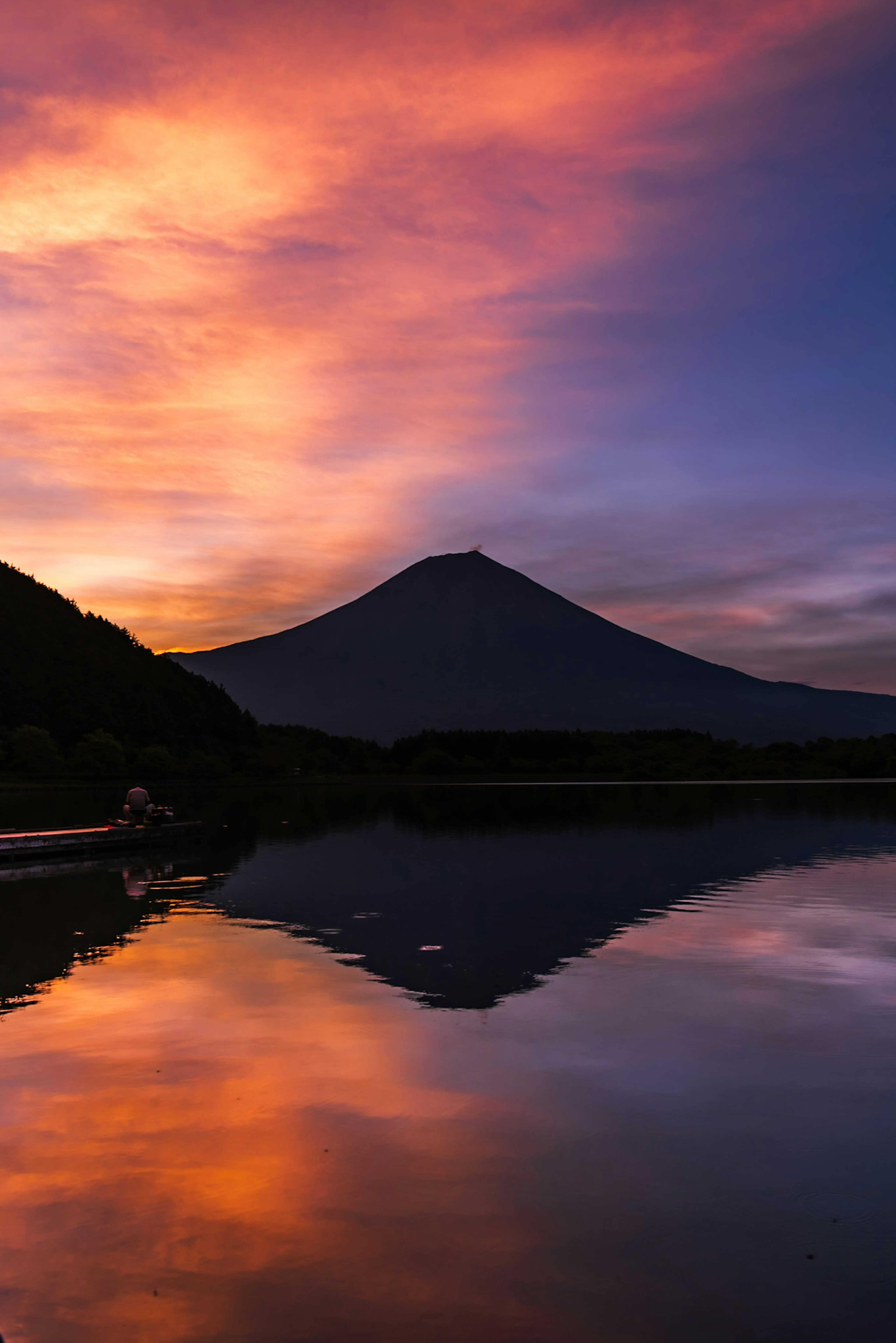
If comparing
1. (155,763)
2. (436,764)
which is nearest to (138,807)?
(155,763)

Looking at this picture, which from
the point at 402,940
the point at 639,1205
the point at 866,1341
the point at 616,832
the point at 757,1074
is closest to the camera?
the point at 866,1341

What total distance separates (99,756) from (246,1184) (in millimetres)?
144270

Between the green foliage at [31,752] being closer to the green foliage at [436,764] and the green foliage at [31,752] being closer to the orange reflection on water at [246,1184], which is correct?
the green foliage at [436,764]

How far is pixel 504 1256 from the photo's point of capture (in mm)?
7242

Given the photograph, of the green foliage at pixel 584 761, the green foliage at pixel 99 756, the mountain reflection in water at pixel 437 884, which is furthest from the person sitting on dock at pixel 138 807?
the green foliage at pixel 584 761

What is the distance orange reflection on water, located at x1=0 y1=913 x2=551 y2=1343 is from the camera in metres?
6.61

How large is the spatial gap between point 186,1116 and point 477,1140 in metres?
2.87

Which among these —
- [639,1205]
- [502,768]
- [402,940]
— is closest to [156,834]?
[402,940]

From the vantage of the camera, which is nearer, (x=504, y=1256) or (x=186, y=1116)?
(x=504, y=1256)

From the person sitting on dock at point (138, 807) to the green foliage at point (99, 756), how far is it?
9528cm

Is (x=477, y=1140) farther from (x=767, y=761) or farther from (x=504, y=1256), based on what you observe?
(x=767, y=761)

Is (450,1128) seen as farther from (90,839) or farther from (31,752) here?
(31,752)

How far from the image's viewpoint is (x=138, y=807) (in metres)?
50.0

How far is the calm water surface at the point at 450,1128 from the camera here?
264 inches
